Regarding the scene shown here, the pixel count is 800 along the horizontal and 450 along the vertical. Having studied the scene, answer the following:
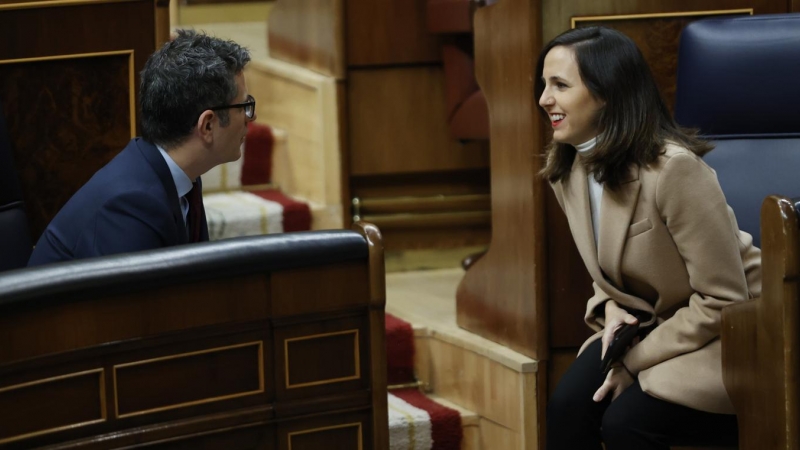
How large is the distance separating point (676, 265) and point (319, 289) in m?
0.61

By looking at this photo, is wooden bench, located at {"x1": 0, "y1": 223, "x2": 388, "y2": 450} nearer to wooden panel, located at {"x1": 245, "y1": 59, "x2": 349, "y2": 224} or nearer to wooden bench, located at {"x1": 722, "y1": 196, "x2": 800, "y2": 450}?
wooden bench, located at {"x1": 722, "y1": 196, "x2": 800, "y2": 450}

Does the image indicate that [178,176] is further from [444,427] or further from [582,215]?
[444,427]

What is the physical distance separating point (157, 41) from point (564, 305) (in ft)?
3.17

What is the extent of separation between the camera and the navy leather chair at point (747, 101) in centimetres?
213

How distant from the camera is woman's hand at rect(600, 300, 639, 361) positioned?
1928 mm

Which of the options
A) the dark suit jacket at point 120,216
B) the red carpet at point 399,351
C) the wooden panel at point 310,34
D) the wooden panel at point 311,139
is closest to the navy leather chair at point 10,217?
the dark suit jacket at point 120,216

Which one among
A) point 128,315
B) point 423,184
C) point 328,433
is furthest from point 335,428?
point 423,184

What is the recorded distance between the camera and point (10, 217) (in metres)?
2.08

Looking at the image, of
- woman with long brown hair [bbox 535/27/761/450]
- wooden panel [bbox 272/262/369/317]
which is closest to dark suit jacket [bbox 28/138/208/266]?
wooden panel [bbox 272/262/369/317]

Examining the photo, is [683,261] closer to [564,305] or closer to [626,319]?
[626,319]

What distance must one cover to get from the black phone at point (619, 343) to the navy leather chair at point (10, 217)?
1.02 m

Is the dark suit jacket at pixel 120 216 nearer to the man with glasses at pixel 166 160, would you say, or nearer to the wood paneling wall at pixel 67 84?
the man with glasses at pixel 166 160

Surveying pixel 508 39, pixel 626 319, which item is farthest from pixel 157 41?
pixel 626 319

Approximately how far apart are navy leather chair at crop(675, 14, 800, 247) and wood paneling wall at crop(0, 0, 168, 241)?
1.04 meters
